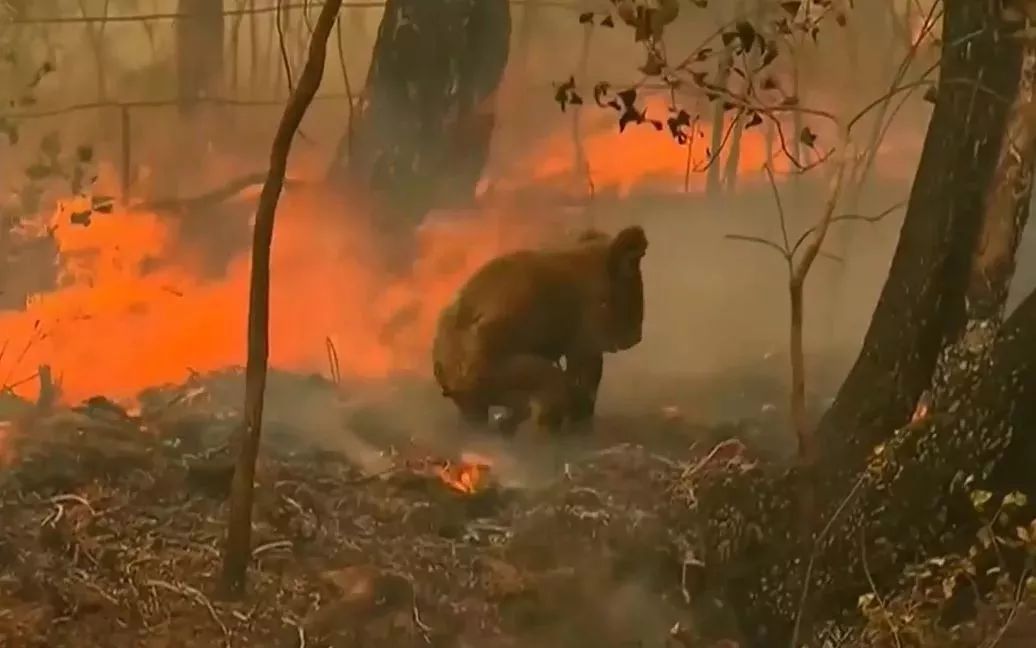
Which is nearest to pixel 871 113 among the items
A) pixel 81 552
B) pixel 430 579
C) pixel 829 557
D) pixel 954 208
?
pixel 954 208

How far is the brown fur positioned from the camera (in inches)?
55.9

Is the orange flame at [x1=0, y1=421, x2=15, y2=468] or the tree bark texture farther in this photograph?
the orange flame at [x1=0, y1=421, x2=15, y2=468]

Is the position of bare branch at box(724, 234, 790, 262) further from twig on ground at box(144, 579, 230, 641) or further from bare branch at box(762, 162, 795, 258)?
twig on ground at box(144, 579, 230, 641)


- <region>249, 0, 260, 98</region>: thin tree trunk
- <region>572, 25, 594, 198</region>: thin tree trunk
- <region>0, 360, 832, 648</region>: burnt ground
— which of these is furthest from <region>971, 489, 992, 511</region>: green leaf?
<region>249, 0, 260, 98</region>: thin tree trunk

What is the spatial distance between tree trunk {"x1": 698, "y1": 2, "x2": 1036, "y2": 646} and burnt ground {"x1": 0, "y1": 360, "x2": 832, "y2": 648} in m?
0.06

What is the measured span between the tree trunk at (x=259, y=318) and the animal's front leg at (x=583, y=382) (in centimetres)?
34

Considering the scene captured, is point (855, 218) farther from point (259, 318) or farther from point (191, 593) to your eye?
point (191, 593)

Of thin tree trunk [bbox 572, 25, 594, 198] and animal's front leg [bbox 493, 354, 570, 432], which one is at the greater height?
thin tree trunk [bbox 572, 25, 594, 198]

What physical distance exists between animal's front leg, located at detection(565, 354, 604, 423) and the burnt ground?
2 centimetres

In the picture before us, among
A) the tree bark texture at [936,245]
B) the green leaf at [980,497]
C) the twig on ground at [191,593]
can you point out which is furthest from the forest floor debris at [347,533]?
the green leaf at [980,497]

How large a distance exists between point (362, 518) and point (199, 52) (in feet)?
1.77

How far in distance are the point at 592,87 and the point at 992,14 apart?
42 cm

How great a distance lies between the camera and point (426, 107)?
4.62ft

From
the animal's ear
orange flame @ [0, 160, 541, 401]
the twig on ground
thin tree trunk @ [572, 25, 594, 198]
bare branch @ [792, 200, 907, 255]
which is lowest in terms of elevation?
the twig on ground
